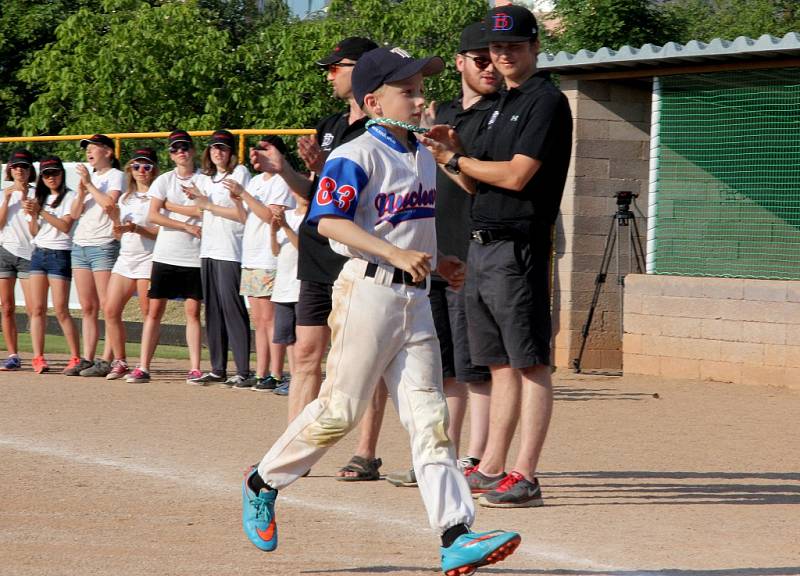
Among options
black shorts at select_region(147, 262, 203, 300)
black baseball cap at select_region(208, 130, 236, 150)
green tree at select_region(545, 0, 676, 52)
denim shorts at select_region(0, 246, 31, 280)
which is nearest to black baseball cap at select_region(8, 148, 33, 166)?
denim shorts at select_region(0, 246, 31, 280)

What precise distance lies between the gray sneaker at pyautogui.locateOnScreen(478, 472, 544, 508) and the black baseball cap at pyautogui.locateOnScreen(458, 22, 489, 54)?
205 centimetres

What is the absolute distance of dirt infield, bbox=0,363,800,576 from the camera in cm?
535

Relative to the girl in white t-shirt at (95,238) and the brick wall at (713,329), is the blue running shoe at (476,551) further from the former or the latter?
the girl in white t-shirt at (95,238)

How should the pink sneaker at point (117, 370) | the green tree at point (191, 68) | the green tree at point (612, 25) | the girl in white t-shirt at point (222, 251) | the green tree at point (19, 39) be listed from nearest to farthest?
the girl in white t-shirt at point (222, 251), the pink sneaker at point (117, 370), the green tree at point (191, 68), the green tree at point (612, 25), the green tree at point (19, 39)

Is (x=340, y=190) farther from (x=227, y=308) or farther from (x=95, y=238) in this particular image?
(x=95, y=238)

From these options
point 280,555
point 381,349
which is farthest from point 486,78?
point 280,555

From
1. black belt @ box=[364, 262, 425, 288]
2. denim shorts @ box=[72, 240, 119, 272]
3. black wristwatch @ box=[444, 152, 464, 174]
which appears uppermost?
black wristwatch @ box=[444, 152, 464, 174]

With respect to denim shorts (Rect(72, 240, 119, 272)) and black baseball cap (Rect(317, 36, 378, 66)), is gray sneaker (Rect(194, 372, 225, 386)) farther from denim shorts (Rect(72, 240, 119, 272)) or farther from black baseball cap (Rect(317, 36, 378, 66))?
black baseball cap (Rect(317, 36, 378, 66))

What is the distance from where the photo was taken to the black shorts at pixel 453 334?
23.2ft

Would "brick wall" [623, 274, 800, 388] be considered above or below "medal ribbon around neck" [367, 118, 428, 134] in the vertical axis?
below

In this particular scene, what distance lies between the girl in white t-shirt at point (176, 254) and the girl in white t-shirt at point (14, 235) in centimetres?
142

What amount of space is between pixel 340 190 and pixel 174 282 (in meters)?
7.15

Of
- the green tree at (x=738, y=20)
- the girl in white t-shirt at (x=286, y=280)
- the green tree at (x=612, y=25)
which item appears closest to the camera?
the girl in white t-shirt at (x=286, y=280)

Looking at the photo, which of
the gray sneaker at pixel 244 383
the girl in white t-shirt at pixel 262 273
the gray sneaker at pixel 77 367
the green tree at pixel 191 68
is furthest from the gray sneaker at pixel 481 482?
the green tree at pixel 191 68
